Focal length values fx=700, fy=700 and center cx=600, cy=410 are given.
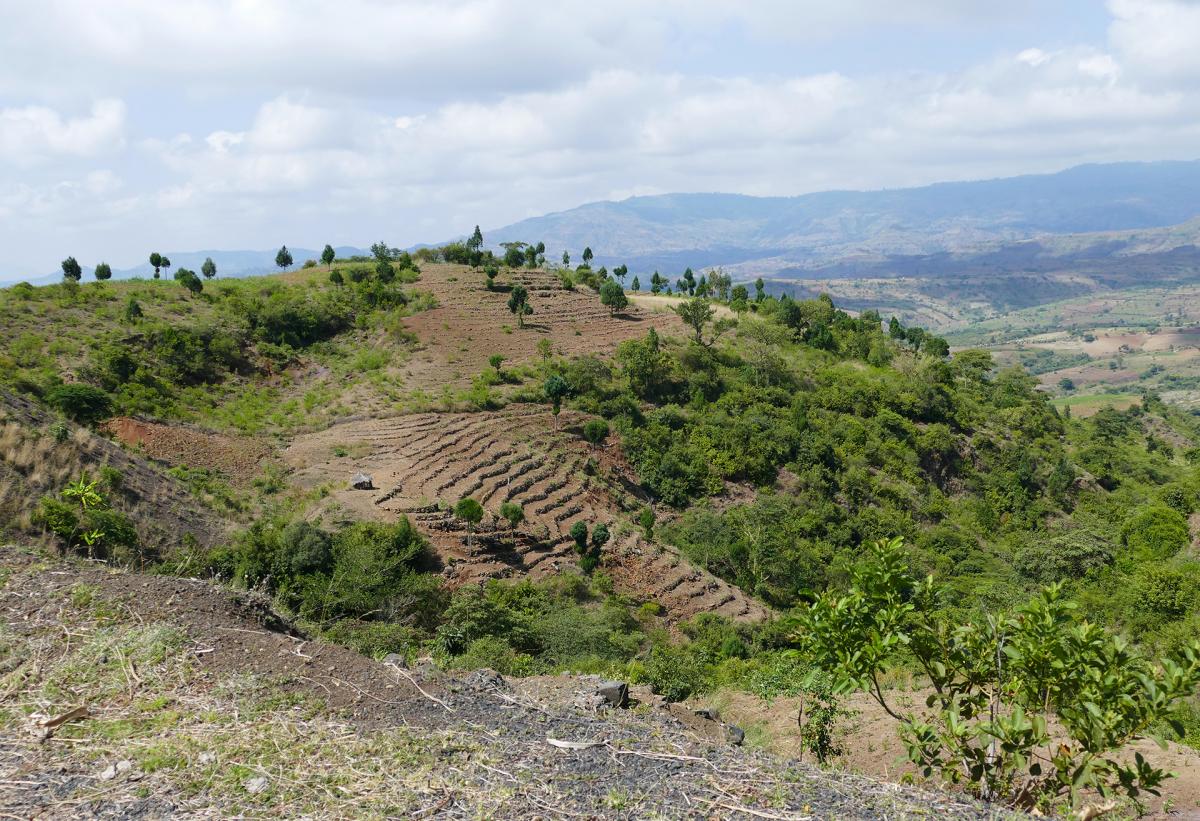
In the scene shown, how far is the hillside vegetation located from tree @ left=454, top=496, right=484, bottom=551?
177mm

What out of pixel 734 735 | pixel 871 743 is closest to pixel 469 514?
pixel 734 735

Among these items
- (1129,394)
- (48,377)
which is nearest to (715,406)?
(48,377)

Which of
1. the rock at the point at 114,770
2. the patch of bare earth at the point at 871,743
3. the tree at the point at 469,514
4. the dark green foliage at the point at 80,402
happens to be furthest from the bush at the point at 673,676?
the dark green foliage at the point at 80,402

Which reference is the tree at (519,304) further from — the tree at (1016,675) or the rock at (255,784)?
the rock at (255,784)

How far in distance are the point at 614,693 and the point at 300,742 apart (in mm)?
4259

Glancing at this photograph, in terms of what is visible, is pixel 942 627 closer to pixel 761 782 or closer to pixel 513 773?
pixel 761 782

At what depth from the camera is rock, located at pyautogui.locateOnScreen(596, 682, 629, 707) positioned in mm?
9406

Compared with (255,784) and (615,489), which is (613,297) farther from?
(255,784)

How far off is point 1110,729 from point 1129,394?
140 meters

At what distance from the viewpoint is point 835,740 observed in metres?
11.3

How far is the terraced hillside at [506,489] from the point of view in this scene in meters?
22.6

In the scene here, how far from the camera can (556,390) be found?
31.1m

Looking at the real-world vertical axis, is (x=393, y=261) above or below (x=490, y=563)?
Answer: above

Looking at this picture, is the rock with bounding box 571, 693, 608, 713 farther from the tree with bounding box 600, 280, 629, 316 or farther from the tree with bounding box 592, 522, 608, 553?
the tree with bounding box 600, 280, 629, 316
